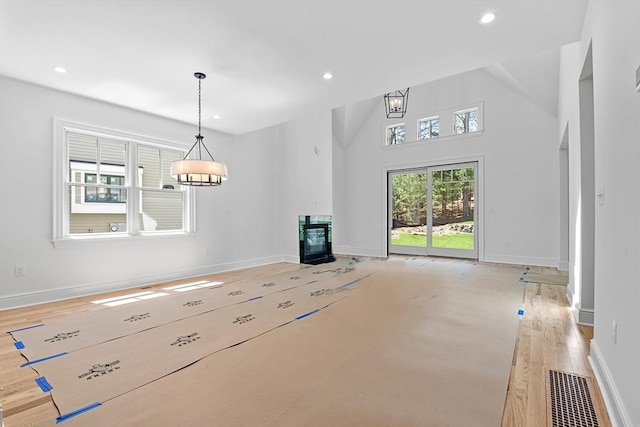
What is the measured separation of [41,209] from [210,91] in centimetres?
259

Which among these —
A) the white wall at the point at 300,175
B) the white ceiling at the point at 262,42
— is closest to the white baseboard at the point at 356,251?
the white wall at the point at 300,175

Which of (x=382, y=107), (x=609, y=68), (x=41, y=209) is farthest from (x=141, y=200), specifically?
(x=382, y=107)

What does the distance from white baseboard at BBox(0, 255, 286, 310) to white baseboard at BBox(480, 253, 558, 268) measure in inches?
211

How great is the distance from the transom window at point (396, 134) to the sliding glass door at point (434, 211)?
0.80 meters

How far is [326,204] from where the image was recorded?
7.34 m

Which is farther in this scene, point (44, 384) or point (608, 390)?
point (44, 384)

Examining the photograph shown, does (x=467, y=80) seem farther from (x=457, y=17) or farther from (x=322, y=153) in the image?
(x=457, y=17)

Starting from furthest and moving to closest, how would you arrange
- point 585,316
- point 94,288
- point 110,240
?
1. point 110,240
2. point 94,288
3. point 585,316

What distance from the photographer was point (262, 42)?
2.97 m

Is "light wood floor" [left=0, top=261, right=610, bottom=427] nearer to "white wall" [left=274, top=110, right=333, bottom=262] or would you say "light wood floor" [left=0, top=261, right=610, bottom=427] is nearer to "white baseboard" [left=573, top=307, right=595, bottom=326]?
"white baseboard" [left=573, top=307, right=595, bottom=326]

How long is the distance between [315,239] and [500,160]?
170 inches

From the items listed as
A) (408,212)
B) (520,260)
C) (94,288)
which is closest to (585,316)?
(520,260)

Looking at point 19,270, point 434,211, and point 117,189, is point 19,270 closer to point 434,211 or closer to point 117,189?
point 117,189

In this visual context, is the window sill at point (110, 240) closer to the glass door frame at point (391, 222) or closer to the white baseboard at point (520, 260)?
the glass door frame at point (391, 222)
